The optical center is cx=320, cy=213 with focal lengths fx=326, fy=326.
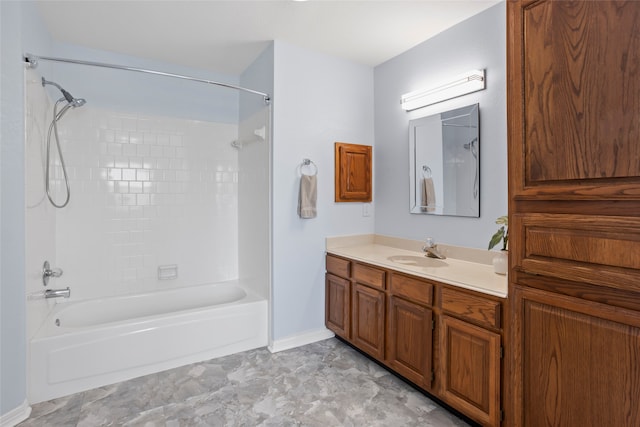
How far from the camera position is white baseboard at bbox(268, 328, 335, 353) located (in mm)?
2758

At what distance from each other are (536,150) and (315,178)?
177 centimetres

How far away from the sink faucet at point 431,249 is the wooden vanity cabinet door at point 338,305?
673 millimetres

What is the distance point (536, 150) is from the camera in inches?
51.7

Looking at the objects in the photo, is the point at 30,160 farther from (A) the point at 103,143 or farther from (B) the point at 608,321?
(B) the point at 608,321

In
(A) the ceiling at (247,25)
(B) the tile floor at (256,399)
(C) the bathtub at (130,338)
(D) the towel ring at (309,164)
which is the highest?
(A) the ceiling at (247,25)

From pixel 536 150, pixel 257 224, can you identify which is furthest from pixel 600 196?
pixel 257 224

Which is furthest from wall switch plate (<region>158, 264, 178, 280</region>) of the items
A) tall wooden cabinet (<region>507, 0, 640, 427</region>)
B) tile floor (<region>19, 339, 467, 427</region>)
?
tall wooden cabinet (<region>507, 0, 640, 427</region>)

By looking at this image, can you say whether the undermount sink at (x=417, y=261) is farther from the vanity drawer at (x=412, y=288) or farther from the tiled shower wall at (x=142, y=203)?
the tiled shower wall at (x=142, y=203)

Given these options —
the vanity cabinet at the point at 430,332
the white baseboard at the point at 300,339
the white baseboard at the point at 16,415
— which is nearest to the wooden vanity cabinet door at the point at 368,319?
the vanity cabinet at the point at 430,332

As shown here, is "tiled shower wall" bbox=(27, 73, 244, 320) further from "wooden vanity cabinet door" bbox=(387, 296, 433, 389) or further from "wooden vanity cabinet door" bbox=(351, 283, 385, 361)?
"wooden vanity cabinet door" bbox=(387, 296, 433, 389)

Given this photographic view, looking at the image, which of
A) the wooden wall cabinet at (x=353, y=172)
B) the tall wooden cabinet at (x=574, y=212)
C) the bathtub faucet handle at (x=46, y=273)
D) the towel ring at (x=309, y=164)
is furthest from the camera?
the wooden wall cabinet at (x=353, y=172)

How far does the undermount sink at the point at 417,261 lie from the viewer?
2338 mm

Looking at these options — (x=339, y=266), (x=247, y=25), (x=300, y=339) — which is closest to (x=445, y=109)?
(x=339, y=266)

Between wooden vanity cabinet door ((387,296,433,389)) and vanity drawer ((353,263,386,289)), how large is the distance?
15 cm
